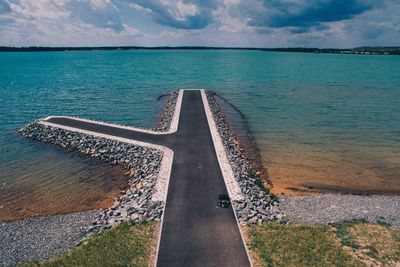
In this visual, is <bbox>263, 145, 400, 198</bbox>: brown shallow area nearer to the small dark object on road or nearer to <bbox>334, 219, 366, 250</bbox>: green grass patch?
<bbox>334, 219, 366, 250</bbox>: green grass patch

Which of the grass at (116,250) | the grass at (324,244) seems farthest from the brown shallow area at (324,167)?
the grass at (116,250)

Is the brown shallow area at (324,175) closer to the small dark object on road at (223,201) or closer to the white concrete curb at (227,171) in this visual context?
the white concrete curb at (227,171)

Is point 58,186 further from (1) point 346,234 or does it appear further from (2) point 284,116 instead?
(2) point 284,116

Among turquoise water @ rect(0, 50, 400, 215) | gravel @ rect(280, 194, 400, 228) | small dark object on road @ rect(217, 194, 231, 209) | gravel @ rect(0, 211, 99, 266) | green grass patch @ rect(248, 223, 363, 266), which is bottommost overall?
turquoise water @ rect(0, 50, 400, 215)

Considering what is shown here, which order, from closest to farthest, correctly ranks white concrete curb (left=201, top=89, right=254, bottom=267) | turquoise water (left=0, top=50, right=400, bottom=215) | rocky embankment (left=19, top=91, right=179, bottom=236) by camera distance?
1. rocky embankment (left=19, top=91, right=179, bottom=236)
2. white concrete curb (left=201, top=89, right=254, bottom=267)
3. turquoise water (left=0, top=50, right=400, bottom=215)

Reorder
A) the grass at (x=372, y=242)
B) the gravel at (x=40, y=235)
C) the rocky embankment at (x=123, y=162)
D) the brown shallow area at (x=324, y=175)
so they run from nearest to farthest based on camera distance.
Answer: the grass at (x=372, y=242) < the gravel at (x=40, y=235) < the rocky embankment at (x=123, y=162) < the brown shallow area at (x=324, y=175)

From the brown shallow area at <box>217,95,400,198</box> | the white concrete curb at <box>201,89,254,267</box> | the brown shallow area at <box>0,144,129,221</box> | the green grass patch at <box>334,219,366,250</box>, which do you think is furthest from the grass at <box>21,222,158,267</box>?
the brown shallow area at <box>217,95,400,198</box>
